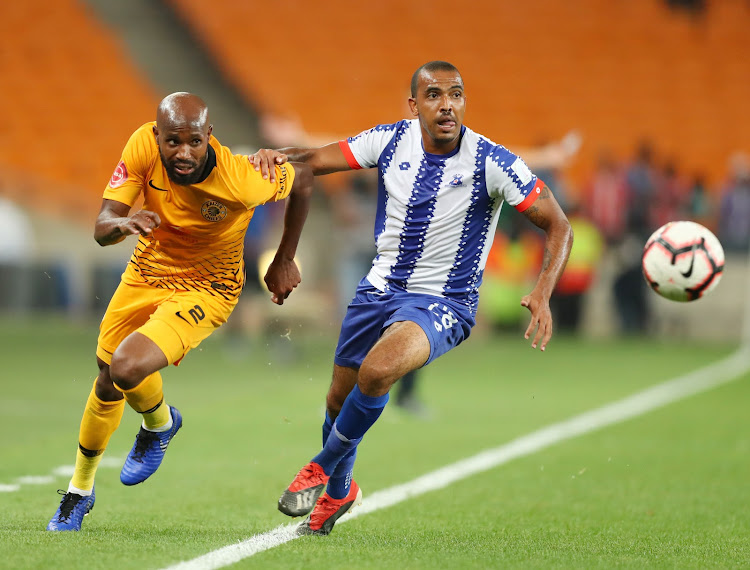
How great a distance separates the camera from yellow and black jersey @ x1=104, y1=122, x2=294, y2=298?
5.27m

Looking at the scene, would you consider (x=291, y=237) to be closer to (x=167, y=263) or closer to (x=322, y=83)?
(x=167, y=263)

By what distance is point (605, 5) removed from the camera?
2264 cm

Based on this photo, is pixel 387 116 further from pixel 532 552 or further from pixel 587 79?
pixel 532 552

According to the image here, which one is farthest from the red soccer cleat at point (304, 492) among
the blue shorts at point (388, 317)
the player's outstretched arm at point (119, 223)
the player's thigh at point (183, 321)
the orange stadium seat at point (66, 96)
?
the orange stadium seat at point (66, 96)

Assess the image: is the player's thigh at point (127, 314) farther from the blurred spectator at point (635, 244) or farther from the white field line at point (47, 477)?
the blurred spectator at point (635, 244)

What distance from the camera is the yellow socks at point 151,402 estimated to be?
5355mm

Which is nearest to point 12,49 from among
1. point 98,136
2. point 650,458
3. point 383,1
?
point 98,136

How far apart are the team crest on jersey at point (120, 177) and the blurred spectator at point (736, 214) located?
13.8 m

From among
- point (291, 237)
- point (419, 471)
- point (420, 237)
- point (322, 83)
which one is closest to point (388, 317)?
point (420, 237)

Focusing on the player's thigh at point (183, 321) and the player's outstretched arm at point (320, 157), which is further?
Result: the player's outstretched arm at point (320, 157)

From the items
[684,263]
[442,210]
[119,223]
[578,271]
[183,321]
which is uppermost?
[442,210]

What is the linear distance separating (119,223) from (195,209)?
2.06 ft

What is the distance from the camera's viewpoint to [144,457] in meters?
5.71

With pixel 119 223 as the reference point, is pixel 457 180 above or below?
above
